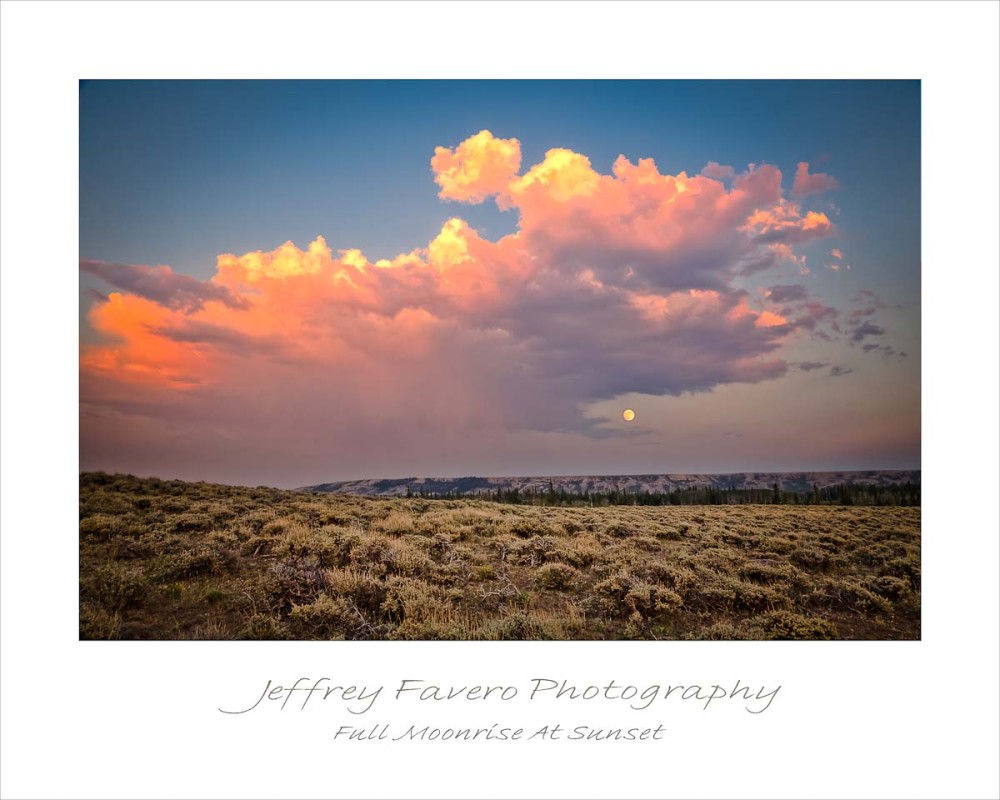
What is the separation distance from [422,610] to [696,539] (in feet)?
23.0

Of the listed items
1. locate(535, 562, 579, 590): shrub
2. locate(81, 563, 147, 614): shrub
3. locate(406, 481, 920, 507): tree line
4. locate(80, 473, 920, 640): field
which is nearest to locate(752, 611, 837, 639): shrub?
locate(80, 473, 920, 640): field

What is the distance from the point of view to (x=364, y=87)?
8633 millimetres

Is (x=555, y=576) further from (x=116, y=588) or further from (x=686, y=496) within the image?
(x=686, y=496)

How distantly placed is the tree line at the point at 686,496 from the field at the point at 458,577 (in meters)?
6.42

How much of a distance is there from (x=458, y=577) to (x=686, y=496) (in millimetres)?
18386

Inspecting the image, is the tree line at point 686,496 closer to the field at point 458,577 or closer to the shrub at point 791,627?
the field at point 458,577

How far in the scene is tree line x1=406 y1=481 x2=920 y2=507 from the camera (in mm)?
17722

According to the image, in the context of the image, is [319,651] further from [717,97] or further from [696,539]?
[717,97]

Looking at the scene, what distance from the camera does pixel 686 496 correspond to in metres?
23.6

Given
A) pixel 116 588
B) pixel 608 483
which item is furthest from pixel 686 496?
pixel 116 588

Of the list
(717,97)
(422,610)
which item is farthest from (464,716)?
(717,97)

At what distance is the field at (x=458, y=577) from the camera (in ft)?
22.8

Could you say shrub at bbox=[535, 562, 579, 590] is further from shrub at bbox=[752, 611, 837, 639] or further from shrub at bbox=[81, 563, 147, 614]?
shrub at bbox=[81, 563, 147, 614]

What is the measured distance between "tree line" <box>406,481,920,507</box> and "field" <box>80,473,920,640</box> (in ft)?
21.1
